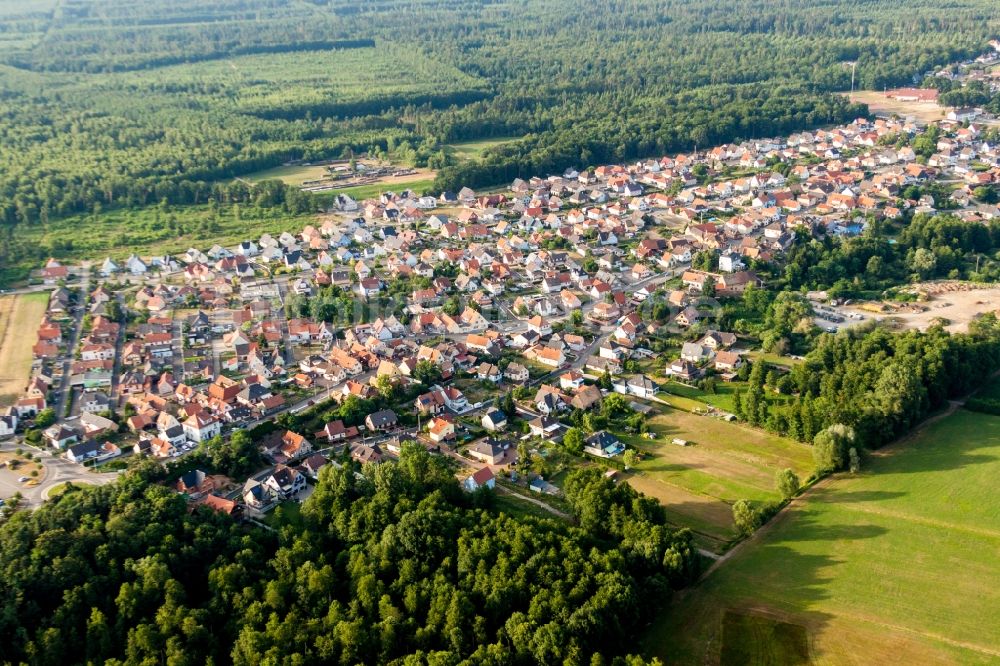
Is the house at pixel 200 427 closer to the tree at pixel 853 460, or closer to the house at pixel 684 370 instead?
the house at pixel 684 370

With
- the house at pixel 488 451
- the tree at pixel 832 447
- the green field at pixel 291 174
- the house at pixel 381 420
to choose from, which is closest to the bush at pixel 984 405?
the tree at pixel 832 447

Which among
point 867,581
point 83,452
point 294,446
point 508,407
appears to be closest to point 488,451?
point 508,407

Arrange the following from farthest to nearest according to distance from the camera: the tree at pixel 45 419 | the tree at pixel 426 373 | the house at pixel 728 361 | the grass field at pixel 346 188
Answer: the grass field at pixel 346 188, the house at pixel 728 361, the tree at pixel 426 373, the tree at pixel 45 419

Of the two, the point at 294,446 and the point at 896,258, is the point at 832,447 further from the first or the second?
the point at 896,258

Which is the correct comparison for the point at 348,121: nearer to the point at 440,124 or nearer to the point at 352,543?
→ the point at 440,124

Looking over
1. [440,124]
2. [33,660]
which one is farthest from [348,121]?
[33,660]
